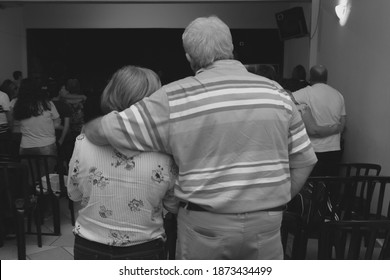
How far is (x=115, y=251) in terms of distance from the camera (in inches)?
66.5

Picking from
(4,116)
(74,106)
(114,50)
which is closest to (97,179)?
(4,116)

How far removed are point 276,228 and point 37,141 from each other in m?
3.21

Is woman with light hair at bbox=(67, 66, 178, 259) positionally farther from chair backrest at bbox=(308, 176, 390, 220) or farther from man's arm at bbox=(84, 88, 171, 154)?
chair backrest at bbox=(308, 176, 390, 220)

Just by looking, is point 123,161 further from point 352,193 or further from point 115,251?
point 352,193

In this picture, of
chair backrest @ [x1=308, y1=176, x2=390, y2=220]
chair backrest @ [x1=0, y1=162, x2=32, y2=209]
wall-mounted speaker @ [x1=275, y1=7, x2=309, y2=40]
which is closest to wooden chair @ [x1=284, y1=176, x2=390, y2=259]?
chair backrest @ [x1=308, y1=176, x2=390, y2=220]

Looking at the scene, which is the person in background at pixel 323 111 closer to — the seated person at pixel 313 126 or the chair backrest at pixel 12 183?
the seated person at pixel 313 126

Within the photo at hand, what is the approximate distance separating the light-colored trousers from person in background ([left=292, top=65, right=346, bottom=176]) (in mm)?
2481

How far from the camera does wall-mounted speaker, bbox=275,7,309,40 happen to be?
23.5 feet

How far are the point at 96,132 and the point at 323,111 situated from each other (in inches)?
108

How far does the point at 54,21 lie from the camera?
1008 centimetres

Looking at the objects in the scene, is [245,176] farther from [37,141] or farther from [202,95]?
[37,141]

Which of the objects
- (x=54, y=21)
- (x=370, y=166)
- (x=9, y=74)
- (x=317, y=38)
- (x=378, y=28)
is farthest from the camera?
(x=54, y=21)
